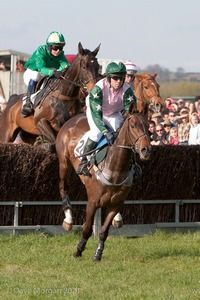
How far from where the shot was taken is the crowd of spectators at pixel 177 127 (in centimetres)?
1448

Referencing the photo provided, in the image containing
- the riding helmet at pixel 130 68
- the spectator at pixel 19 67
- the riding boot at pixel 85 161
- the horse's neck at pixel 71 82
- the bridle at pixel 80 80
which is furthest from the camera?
the spectator at pixel 19 67

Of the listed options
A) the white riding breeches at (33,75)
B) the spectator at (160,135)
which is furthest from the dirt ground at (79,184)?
the spectator at (160,135)

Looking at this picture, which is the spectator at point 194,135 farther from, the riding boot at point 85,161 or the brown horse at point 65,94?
the riding boot at point 85,161

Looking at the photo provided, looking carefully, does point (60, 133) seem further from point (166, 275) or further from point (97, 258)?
point (166, 275)

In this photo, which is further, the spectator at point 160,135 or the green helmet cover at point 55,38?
the spectator at point 160,135

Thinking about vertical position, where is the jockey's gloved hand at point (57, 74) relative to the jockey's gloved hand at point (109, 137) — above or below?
above

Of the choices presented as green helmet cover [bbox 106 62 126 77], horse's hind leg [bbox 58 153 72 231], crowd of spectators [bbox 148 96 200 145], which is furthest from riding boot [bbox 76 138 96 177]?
crowd of spectators [bbox 148 96 200 145]

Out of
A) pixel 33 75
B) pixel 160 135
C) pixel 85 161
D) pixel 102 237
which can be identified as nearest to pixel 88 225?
pixel 102 237

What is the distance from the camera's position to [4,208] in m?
11.0

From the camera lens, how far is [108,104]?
31.6ft

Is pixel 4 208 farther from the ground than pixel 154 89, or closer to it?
closer to it

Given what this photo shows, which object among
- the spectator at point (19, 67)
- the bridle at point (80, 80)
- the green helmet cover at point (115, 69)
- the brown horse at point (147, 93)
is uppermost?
the green helmet cover at point (115, 69)

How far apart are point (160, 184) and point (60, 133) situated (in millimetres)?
1787

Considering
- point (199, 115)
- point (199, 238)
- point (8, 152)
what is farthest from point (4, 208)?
point (199, 115)
